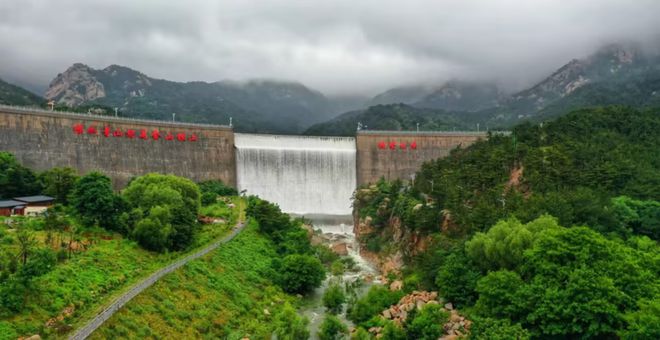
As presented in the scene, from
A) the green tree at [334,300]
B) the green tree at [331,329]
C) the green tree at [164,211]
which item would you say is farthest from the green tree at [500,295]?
the green tree at [164,211]

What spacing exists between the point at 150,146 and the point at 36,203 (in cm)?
2229

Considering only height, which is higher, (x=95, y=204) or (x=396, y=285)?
(x=95, y=204)

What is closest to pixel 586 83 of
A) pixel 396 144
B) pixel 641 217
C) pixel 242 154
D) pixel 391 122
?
pixel 391 122

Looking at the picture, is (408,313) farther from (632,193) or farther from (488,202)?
(632,193)

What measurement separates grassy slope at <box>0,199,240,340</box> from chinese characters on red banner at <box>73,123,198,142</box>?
2441cm

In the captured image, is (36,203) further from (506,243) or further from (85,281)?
(506,243)

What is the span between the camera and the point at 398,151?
7519cm

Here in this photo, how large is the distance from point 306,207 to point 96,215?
35227 mm

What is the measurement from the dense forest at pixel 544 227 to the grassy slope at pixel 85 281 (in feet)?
54.1

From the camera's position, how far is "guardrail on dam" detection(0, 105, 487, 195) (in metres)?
53.7

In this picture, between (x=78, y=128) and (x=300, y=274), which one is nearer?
Answer: (x=300, y=274)

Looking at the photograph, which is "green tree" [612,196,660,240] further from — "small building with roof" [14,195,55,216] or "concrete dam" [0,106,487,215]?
"concrete dam" [0,106,487,215]

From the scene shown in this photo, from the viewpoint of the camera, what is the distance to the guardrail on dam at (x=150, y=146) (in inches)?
2115

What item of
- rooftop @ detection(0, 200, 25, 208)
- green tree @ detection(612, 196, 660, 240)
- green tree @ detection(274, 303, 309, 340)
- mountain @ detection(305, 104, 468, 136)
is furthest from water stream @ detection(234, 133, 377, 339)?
mountain @ detection(305, 104, 468, 136)
